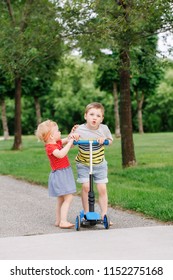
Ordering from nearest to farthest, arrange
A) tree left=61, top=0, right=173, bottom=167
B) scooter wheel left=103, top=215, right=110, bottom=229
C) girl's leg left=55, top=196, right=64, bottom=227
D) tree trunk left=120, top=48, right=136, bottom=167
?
1. scooter wheel left=103, top=215, right=110, bottom=229
2. girl's leg left=55, top=196, right=64, bottom=227
3. tree left=61, top=0, right=173, bottom=167
4. tree trunk left=120, top=48, right=136, bottom=167

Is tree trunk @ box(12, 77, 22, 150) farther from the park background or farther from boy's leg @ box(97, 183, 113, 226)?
boy's leg @ box(97, 183, 113, 226)

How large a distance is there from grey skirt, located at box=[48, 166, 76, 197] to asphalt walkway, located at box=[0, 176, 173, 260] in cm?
50

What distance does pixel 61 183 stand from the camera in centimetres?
785

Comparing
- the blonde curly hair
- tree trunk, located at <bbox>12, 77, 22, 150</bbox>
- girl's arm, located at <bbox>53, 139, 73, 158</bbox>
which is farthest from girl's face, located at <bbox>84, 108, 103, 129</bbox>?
tree trunk, located at <bbox>12, 77, 22, 150</bbox>

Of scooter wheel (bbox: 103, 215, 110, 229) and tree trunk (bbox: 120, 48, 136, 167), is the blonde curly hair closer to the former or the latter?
scooter wheel (bbox: 103, 215, 110, 229)

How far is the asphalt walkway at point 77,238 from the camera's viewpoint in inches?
236

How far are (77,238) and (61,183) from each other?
1.12 m

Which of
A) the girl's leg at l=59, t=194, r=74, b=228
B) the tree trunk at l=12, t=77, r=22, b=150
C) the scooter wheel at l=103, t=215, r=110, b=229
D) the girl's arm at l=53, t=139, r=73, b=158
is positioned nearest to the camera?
the scooter wheel at l=103, t=215, r=110, b=229

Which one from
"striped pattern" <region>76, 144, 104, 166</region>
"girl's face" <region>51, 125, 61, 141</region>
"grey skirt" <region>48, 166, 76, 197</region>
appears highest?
"girl's face" <region>51, 125, 61, 141</region>

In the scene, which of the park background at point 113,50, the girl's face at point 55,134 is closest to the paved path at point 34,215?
the park background at point 113,50

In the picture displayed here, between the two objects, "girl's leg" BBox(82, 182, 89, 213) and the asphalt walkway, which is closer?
the asphalt walkway

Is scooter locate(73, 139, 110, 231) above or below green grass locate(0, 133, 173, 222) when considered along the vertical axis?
above

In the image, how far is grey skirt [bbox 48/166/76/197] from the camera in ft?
25.7

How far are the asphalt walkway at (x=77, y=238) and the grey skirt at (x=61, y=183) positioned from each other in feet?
1.63
